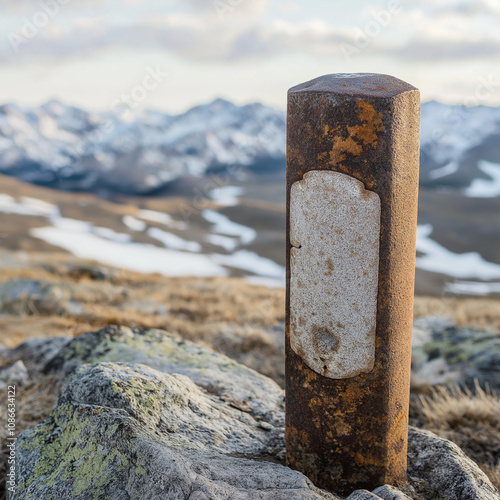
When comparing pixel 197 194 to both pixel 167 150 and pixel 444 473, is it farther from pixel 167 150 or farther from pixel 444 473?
pixel 444 473

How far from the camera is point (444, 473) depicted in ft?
7.81

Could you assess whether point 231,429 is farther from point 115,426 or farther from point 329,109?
point 329,109

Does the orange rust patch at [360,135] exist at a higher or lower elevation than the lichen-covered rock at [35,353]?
higher

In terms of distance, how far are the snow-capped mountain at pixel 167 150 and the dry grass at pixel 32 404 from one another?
222 ft

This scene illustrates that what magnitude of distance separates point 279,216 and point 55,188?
44190 millimetres

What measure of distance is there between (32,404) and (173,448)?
1914 millimetres

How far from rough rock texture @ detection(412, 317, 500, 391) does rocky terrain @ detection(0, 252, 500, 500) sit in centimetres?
1

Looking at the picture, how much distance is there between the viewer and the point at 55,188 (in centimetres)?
8294

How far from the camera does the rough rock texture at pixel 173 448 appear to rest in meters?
1.91

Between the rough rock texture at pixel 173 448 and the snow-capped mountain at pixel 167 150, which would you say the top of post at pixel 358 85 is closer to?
the rough rock texture at pixel 173 448

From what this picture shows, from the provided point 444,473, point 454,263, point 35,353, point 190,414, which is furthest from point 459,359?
point 454,263

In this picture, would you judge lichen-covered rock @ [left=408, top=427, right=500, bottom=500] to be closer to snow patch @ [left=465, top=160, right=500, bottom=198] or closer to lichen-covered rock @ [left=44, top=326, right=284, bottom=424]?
lichen-covered rock @ [left=44, top=326, right=284, bottom=424]

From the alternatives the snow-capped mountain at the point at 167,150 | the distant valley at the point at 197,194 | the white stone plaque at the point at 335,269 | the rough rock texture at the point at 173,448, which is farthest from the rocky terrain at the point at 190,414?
the snow-capped mountain at the point at 167,150

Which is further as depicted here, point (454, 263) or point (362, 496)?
point (454, 263)
